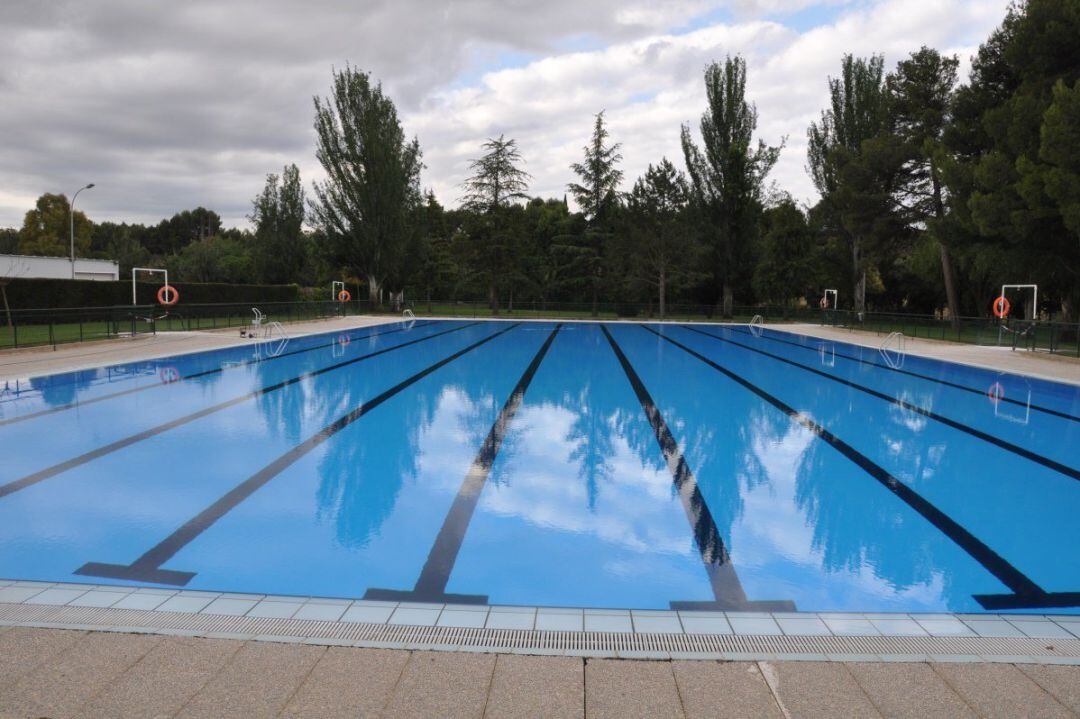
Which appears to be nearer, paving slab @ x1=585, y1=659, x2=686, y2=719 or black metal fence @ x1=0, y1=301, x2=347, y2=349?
paving slab @ x1=585, y1=659, x2=686, y2=719

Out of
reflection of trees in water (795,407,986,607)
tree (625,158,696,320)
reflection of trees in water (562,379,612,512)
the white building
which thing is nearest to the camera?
reflection of trees in water (795,407,986,607)

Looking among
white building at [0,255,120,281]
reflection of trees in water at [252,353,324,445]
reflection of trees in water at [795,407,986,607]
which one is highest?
white building at [0,255,120,281]

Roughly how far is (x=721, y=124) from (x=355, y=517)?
41391mm

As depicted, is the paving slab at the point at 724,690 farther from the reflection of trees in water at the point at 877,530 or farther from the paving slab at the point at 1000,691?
the reflection of trees in water at the point at 877,530

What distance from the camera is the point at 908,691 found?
2.70 m

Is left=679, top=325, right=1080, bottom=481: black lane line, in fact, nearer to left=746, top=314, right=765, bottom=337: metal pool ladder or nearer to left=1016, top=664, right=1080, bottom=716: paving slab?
left=1016, top=664, right=1080, bottom=716: paving slab

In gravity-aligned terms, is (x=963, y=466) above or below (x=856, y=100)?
below

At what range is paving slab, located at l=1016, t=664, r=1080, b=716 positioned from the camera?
2.65 meters

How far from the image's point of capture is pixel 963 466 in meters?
7.51

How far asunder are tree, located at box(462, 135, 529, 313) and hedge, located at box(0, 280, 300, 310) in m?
13.5

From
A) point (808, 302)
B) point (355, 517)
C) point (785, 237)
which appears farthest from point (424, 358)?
point (808, 302)

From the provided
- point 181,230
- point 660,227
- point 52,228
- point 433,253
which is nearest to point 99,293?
point 433,253

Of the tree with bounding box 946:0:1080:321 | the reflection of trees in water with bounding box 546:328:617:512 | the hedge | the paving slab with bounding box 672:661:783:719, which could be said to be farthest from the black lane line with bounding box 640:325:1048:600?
the hedge

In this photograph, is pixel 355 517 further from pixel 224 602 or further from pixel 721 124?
pixel 721 124
